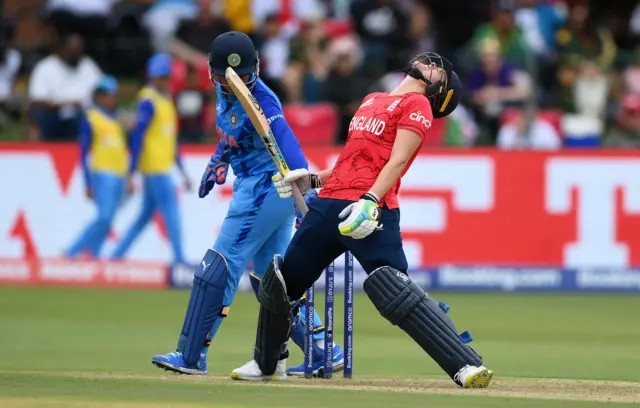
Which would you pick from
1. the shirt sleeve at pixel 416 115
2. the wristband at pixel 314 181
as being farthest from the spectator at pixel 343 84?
the shirt sleeve at pixel 416 115

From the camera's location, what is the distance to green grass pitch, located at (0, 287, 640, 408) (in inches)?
290

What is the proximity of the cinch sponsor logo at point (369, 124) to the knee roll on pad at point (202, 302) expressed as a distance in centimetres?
141

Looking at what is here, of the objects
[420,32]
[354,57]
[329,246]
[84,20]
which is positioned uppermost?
[84,20]

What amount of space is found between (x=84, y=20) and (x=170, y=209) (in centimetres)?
488

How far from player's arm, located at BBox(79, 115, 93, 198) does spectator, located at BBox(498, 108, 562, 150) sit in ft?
17.4

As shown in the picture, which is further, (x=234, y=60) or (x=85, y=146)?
(x=85, y=146)

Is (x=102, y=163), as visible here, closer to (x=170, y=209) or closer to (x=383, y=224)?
(x=170, y=209)

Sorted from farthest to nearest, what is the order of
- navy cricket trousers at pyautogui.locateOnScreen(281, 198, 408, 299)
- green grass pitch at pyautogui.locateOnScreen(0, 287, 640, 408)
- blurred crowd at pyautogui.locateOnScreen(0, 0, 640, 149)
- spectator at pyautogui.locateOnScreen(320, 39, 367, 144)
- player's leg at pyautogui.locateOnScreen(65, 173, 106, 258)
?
spectator at pyautogui.locateOnScreen(320, 39, 367, 144), blurred crowd at pyautogui.locateOnScreen(0, 0, 640, 149), player's leg at pyautogui.locateOnScreen(65, 173, 106, 258), navy cricket trousers at pyautogui.locateOnScreen(281, 198, 408, 299), green grass pitch at pyautogui.locateOnScreen(0, 287, 640, 408)

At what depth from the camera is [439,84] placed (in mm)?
7988

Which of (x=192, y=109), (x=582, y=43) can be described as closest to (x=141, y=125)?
(x=192, y=109)

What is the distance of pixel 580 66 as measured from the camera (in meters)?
18.8

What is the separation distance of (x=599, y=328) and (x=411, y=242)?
4.32 meters

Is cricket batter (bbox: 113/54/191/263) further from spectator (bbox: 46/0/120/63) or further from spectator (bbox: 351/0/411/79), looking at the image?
spectator (bbox: 351/0/411/79)

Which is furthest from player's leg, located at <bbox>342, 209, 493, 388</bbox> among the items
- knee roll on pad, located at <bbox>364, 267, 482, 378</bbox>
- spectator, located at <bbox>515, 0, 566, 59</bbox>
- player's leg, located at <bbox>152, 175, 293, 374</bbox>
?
spectator, located at <bbox>515, 0, 566, 59</bbox>
